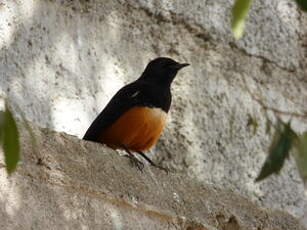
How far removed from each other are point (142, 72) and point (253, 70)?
0.57 m

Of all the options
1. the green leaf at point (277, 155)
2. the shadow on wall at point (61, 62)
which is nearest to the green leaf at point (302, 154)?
the green leaf at point (277, 155)

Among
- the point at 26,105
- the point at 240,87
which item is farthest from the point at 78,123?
the point at 240,87

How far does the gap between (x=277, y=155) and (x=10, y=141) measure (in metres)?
0.67

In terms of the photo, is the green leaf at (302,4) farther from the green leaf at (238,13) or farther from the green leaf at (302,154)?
the green leaf at (302,154)

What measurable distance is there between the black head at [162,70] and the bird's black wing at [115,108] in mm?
111

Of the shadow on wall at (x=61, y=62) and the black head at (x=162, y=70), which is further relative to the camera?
the black head at (x=162, y=70)

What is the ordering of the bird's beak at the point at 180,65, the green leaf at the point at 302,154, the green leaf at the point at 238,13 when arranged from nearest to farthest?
the green leaf at the point at 238,13, the green leaf at the point at 302,154, the bird's beak at the point at 180,65

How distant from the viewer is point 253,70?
4.96 metres

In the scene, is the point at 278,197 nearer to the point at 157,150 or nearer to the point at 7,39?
Result: the point at 157,150

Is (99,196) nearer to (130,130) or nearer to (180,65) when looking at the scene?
(180,65)

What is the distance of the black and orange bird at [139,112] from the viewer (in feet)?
15.8

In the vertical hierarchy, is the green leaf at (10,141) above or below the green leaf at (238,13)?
below

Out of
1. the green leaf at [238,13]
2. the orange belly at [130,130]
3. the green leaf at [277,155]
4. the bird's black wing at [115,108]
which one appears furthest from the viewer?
the orange belly at [130,130]

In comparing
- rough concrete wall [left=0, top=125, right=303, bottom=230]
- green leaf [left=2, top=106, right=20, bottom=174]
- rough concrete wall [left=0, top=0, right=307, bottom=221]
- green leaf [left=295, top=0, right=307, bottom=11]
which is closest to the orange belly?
Answer: rough concrete wall [left=0, top=0, right=307, bottom=221]
